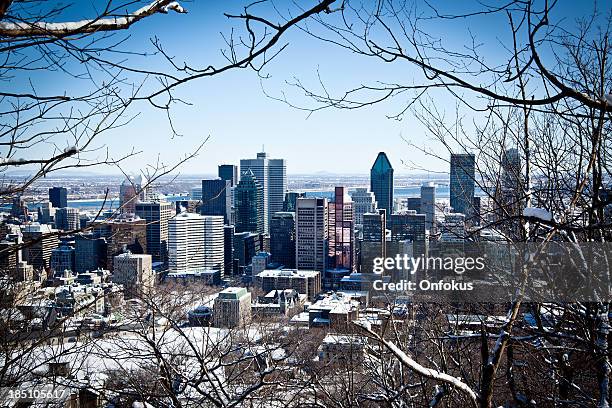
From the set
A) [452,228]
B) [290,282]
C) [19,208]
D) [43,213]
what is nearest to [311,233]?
[290,282]

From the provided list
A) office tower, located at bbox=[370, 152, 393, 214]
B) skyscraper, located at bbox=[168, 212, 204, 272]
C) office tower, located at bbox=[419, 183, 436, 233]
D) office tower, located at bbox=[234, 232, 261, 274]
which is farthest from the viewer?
office tower, located at bbox=[370, 152, 393, 214]

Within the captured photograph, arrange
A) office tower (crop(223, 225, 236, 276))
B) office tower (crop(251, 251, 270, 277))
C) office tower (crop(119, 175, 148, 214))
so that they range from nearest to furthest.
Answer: office tower (crop(119, 175, 148, 214)) < office tower (crop(251, 251, 270, 277)) < office tower (crop(223, 225, 236, 276))

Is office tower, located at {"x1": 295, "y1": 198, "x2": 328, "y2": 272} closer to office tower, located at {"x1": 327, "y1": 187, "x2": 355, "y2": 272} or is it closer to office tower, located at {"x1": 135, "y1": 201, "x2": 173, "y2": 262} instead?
office tower, located at {"x1": 327, "y1": 187, "x2": 355, "y2": 272}

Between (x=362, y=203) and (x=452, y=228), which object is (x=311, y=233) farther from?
(x=452, y=228)

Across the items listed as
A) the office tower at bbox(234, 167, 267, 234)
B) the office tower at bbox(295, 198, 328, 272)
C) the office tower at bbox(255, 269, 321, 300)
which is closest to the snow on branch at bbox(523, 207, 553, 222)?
the office tower at bbox(255, 269, 321, 300)

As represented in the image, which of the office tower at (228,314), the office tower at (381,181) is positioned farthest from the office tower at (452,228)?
the office tower at (381,181)

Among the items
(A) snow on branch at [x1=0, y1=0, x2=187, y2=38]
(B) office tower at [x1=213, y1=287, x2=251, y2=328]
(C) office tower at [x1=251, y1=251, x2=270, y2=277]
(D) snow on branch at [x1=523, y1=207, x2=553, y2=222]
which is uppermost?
(A) snow on branch at [x1=0, y1=0, x2=187, y2=38]
